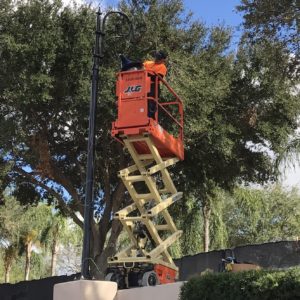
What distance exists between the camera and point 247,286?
706 cm

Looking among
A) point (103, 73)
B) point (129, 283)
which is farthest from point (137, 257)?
point (103, 73)

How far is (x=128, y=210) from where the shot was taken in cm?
1198

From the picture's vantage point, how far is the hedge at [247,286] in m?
6.63

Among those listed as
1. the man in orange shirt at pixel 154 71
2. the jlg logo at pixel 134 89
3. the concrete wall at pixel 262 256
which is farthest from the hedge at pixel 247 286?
the concrete wall at pixel 262 256

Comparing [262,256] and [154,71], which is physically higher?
[154,71]

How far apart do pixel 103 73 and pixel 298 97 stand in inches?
267

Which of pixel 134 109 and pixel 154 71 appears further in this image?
pixel 154 71

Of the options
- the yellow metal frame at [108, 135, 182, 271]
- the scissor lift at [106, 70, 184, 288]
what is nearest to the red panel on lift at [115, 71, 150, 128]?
the scissor lift at [106, 70, 184, 288]

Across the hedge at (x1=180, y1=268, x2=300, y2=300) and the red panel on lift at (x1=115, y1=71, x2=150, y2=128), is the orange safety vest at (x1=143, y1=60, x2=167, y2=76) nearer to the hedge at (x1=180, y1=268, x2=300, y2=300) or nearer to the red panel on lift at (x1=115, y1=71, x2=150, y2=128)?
the red panel on lift at (x1=115, y1=71, x2=150, y2=128)

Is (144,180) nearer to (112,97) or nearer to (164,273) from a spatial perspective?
(164,273)

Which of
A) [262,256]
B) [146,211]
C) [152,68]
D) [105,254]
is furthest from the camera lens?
[105,254]

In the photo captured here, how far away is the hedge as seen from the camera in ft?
21.7

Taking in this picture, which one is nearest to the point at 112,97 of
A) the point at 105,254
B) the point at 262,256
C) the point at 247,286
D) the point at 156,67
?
the point at 156,67

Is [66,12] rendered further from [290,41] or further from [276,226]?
[276,226]
